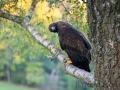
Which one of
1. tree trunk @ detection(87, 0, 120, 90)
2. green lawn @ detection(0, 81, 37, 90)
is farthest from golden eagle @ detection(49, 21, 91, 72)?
green lawn @ detection(0, 81, 37, 90)

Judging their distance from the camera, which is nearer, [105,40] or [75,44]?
[105,40]

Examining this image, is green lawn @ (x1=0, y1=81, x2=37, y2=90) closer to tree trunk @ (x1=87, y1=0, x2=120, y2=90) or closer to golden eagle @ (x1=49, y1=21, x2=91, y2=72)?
golden eagle @ (x1=49, y1=21, x2=91, y2=72)

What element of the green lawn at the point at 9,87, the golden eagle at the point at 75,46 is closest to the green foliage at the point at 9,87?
the green lawn at the point at 9,87

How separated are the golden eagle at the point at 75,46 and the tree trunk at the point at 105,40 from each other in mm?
1246

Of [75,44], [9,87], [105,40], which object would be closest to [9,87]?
[9,87]

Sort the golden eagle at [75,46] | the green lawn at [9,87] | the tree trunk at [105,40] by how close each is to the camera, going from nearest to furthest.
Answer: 1. the tree trunk at [105,40]
2. the golden eagle at [75,46]
3. the green lawn at [9,87]

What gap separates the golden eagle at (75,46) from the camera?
123 inches

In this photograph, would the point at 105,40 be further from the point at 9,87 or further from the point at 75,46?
the point at 9,87

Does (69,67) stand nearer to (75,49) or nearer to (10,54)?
(75,49)

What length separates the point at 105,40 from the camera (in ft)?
5.77

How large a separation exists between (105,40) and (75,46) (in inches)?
60.8

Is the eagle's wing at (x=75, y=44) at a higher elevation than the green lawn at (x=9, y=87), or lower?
higher

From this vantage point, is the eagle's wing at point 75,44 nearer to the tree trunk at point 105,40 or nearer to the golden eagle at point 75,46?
the golden eagle at point 75,46

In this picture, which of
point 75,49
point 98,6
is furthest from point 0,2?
point 98,6
